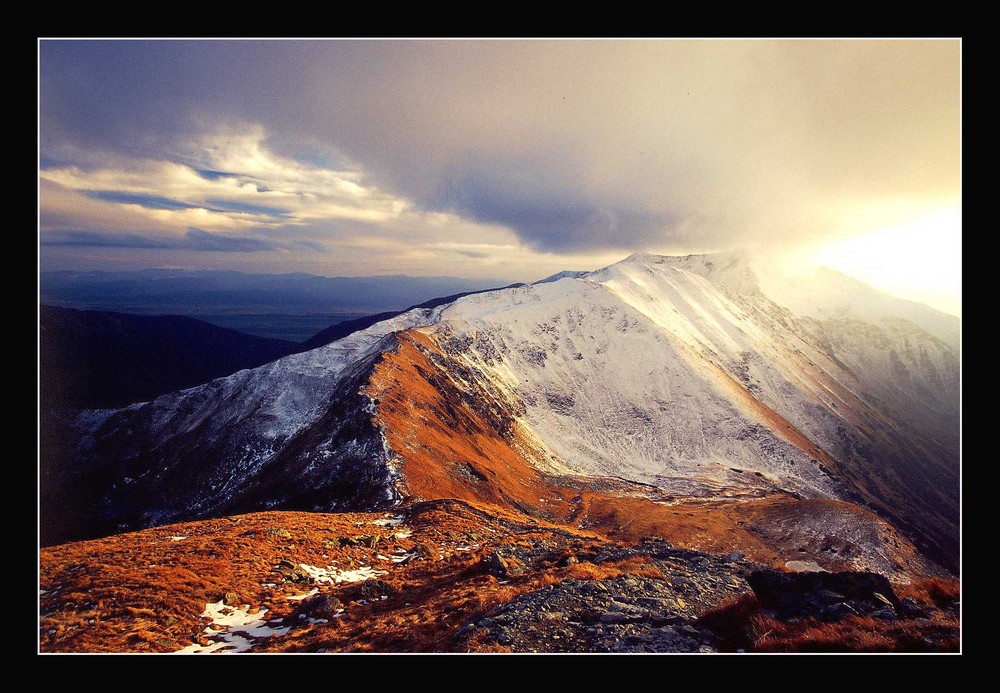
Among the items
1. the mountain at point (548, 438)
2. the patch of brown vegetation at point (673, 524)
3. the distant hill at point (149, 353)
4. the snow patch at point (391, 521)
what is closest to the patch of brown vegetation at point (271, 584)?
the snow patch at point (391, 521)

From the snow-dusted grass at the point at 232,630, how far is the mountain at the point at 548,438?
53.8 ft

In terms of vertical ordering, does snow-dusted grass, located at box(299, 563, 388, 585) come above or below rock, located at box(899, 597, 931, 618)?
below

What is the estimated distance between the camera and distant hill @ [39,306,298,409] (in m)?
95.4

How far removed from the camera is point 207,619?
10.3 meters

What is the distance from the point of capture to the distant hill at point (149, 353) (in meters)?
95.4

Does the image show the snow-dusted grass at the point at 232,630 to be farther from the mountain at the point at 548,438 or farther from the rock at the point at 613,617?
the mountain at the point at 548,438

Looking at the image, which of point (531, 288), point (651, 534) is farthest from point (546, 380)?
point (651, 534)

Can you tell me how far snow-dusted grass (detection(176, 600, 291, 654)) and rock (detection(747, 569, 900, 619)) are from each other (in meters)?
11.3

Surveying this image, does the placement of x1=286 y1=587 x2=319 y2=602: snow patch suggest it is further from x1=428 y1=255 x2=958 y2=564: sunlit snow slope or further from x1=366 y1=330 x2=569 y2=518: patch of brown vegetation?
x1=428 y1=255 x2=958 y2=564: sunlit snow slope

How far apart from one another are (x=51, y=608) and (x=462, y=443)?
35.3 meters

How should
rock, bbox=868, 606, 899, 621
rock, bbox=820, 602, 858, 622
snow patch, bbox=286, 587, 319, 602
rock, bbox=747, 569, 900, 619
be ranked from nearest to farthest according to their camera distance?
1. rock, bbox=820, 602, 858, 622
2. rock, bbox=868, 606, 899, 621
3. rock, bbox=747, 569, 900, 619
4. snow patch, bbox=286, 587, 319, 602

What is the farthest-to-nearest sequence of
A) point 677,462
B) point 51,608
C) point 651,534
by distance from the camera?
point 677,462 < point 651,534 < point 51,608

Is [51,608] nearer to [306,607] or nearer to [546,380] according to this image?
[306,607]

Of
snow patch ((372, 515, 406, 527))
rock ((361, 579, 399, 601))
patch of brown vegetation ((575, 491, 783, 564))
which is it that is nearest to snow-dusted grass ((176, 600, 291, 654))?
rock ((361, 579, 399, 601))
